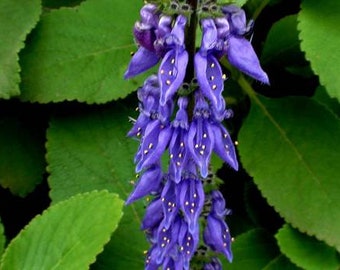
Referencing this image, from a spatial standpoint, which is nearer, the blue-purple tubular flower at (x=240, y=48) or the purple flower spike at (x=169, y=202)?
the blue-purple tubular flower at (x=240, y=48)

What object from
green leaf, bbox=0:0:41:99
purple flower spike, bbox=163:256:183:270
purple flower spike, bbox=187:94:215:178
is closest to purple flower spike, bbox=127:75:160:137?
purple flower spike, bbox=187:94:215:178

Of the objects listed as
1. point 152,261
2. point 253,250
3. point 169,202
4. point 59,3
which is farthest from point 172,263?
point 59,3

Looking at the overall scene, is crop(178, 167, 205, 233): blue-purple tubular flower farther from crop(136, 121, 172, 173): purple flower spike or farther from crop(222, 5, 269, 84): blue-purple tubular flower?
crop(222, 5, 269, 84): blue-purple tubular flower

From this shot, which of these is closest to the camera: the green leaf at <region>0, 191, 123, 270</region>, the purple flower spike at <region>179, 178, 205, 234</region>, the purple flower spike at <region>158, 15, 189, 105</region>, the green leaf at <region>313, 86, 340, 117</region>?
the purple flower spike at <region>158, 15, 189, 105</region>

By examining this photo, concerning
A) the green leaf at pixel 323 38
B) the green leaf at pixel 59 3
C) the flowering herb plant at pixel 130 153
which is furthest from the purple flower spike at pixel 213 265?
the green leaf at pixel 59 3

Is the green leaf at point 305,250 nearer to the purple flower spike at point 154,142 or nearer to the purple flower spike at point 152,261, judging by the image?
the purple flower spike at point 152,261

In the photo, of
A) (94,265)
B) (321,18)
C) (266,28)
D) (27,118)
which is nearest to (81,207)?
(94,265)
